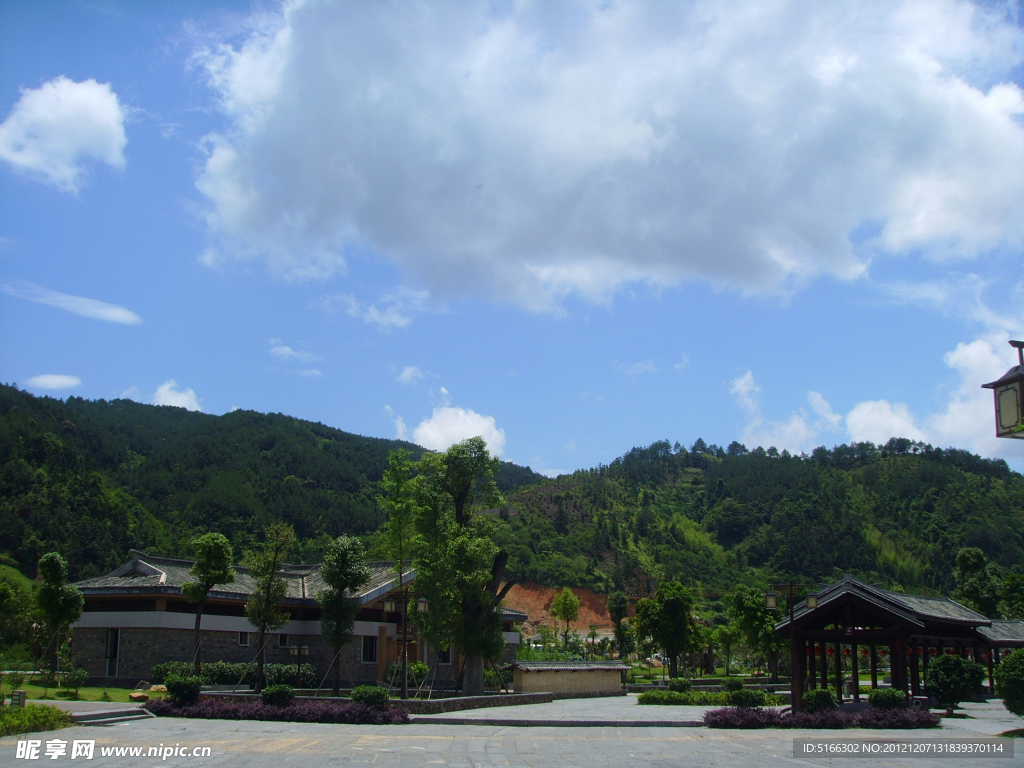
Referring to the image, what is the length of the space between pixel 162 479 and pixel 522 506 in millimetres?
64673

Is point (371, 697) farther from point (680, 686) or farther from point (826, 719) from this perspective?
point (680, 686)

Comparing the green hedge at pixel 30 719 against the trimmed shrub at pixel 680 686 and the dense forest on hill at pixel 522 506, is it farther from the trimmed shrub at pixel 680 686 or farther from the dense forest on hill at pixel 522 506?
the dense forest on hill at pixel 522 506

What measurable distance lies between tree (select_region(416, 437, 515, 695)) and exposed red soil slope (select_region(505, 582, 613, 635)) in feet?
241

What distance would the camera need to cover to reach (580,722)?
78.0 feet

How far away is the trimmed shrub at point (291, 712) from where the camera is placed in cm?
2231

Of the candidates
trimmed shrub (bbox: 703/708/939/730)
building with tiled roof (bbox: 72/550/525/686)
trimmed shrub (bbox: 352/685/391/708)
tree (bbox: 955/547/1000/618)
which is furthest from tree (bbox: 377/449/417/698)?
tree (bbox: 955/547/1000/618)

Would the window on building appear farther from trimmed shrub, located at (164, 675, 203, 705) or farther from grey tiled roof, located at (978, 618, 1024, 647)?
grey tiled roof, located at (978, 618, 1024, 647)

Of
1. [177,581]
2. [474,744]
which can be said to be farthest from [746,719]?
[177,581]

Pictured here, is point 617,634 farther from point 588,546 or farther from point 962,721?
point 588,546

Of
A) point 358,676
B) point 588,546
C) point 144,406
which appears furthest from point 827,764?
point 144,406

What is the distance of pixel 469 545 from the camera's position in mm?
32375

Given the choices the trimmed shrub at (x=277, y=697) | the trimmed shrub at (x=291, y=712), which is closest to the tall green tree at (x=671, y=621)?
the trimmed shrub at (x=291, y=712)

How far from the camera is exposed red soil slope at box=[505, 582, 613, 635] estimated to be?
105 m

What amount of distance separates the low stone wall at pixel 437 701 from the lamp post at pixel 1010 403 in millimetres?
20292
